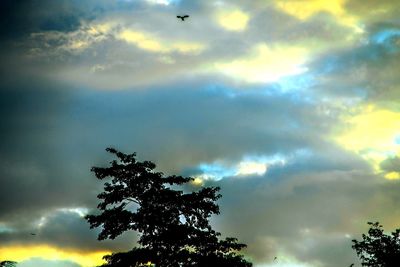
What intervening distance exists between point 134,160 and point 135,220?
4.41 meters

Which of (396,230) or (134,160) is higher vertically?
(134,160)

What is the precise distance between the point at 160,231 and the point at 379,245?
22177mm

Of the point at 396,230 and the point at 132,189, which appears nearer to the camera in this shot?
the point at 132,189

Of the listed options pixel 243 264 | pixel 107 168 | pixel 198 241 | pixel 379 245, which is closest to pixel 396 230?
pixel 379 245

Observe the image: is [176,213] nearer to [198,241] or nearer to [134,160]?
[198,241]

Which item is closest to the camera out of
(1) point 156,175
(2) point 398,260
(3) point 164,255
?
(3) point 164,255

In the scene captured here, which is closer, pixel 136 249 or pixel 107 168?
pixel 136 249

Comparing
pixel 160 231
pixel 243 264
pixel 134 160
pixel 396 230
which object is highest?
pixel 134 160

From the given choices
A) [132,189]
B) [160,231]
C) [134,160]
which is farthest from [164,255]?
[134,160]

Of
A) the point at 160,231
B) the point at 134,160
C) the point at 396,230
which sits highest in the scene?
the point at 134,160

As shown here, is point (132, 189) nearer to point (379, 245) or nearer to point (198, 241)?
point (198, 241)

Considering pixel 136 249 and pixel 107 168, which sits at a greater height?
pixel 107 168

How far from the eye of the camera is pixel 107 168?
28922 millimetres

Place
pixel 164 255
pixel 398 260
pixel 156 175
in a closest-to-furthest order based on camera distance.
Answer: pixel 164 255, pixel 156 175, pixel 398 260
